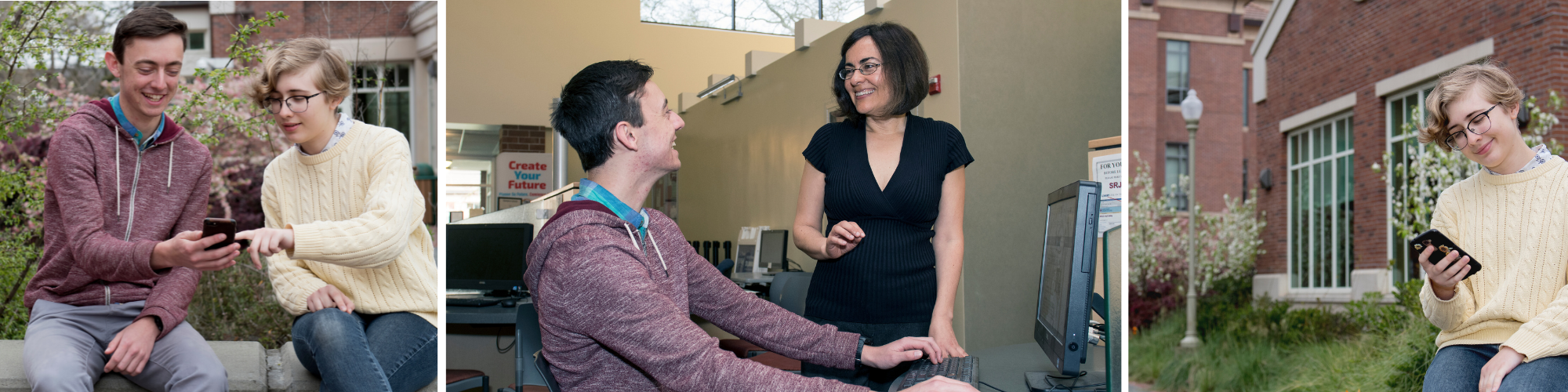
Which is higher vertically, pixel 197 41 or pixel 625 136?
pixel 197 41

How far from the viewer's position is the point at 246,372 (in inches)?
110

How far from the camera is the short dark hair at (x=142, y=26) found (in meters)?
2.27

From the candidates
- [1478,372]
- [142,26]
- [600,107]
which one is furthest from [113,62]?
[1478,372]

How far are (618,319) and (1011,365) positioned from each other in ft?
3.17

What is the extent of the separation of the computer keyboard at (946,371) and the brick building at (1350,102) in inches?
254

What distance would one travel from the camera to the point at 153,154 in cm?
240

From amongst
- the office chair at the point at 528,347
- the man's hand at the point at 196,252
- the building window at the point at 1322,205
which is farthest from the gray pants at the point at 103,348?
the building window at the point at 1322,205

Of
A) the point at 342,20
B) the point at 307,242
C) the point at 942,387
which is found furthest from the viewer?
the point at 342,20

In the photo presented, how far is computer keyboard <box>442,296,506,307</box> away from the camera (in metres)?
2.11

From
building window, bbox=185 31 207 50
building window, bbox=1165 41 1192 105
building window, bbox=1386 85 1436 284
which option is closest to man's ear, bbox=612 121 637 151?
building window, bbox=185 31 207 50

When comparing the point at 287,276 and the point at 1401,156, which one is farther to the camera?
the point at 1401,156

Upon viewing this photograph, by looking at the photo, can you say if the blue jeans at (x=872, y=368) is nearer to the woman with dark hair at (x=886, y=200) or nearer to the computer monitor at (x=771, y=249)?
the woman with dark hair at (x=886, y=200)

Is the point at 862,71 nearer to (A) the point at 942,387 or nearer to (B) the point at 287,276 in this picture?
(A) the point at 942,387

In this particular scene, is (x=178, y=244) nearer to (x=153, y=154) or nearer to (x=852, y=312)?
(x=153, y=154)
